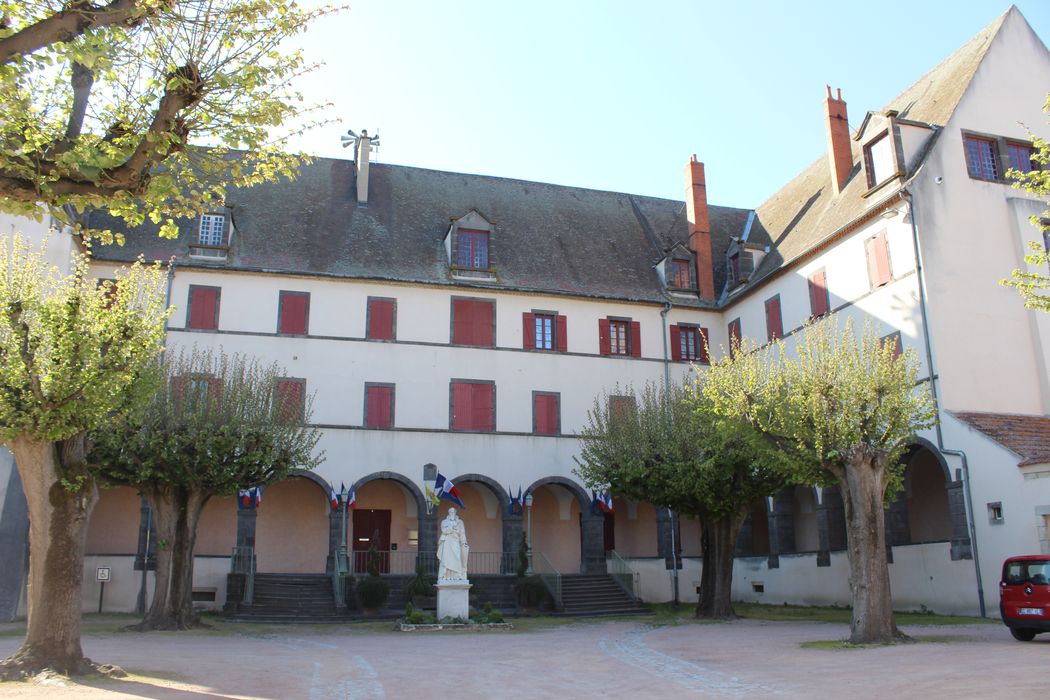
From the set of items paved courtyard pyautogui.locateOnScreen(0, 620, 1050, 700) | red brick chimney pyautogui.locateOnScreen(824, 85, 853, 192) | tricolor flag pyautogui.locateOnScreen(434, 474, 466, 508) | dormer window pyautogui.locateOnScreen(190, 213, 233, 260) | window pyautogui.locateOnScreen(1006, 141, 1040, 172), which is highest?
red brick chimney pyautogui.locateOnScreen(824, 85, 853, 192)

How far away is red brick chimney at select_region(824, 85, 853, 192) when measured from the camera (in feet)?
103

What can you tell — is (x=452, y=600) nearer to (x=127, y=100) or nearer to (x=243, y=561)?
(x=243, y=561)

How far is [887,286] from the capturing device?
25938 millimetres

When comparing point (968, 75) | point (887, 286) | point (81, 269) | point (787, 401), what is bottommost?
point (787, 401)

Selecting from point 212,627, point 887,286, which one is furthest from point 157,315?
point 887,286

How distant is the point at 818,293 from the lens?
95.7ft

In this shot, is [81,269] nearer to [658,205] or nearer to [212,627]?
[212,627]

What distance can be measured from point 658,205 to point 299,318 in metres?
17.3

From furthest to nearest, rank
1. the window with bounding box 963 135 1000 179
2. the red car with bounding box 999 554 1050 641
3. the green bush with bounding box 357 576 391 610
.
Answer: the window with bounding box 963 135 1000 179 → the green bush with bounding box 357 576 391 610 → the red car with bounding box 999 554 1050 641

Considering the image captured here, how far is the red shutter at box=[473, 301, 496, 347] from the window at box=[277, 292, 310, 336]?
575cm

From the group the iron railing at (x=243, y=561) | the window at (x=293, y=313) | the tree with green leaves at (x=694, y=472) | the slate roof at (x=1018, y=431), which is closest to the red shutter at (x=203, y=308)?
the window at (x=293, y=313)

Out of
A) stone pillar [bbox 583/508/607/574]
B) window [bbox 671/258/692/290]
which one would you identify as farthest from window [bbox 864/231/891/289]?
stone pillar [bbox 583/508/607/574]

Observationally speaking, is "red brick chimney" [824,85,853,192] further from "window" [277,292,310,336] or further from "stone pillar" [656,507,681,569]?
"window" [277,292,310,336]

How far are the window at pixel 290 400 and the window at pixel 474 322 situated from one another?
18.1 ft
